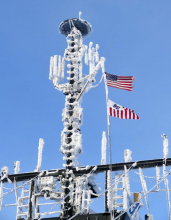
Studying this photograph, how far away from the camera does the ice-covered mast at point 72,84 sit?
39594 mm

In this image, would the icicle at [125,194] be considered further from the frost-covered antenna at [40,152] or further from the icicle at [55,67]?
the icicle at [55,67]

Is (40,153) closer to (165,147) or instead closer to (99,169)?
(99,169)

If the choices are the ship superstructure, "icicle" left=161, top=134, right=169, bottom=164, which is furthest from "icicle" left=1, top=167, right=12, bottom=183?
"icicle" left=161, top=134, right=169, bottom=164

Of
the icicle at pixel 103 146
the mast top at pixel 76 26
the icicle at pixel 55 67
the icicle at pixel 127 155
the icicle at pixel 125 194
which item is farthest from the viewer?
the mast top at pixel 76 26

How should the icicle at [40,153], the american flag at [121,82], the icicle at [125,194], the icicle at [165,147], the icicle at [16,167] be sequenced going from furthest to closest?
1. the icicle at [16,167]
2. the icicle at [40,153]
3. the american flag at [121,82]
4. the icicle at [165,147]
5. the icicle at [125,194]

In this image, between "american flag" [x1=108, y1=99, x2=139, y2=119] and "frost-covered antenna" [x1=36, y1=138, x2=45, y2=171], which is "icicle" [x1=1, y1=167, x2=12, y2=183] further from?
"american flag" [x1=108, y1=99, x2=139, y2=119]

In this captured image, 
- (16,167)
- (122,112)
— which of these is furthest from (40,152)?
(122,112)

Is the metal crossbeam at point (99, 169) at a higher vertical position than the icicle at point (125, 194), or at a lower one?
higher

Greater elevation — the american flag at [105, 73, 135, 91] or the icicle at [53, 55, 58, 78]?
the icicle at [53, 55, 58, 78]

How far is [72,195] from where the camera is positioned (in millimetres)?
38500

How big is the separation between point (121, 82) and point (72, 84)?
7.00m

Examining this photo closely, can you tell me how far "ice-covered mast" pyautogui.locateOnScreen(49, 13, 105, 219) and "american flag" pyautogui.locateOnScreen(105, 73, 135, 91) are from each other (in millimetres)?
1781

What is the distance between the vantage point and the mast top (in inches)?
1898

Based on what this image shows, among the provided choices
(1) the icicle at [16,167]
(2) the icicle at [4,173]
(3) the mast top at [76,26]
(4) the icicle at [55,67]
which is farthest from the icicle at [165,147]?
(3) the mast top at [76,26]
